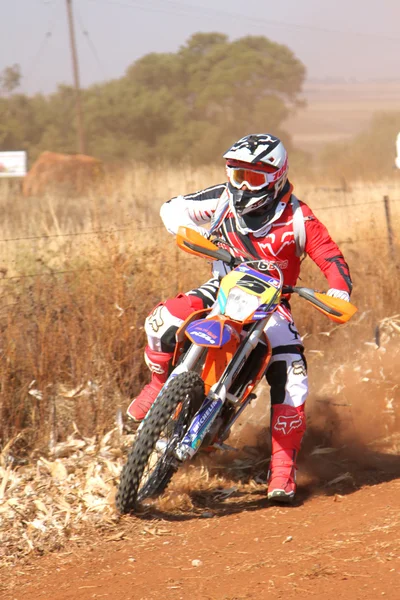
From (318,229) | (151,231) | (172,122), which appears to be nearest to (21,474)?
(318,229)

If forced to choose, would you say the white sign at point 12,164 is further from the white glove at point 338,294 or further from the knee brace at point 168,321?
the white glove at point 338,294

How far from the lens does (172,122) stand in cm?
4359

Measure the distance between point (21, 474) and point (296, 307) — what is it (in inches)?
128

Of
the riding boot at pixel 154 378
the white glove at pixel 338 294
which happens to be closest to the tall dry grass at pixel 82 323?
the riding boot at pixel 154 378

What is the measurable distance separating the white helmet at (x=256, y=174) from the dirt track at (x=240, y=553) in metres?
1.72

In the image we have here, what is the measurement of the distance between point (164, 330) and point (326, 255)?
1.06 metres

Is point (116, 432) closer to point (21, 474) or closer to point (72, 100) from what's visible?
point (21, 474)

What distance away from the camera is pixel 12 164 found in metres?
23.0

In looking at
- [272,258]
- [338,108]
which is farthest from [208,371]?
[338,108]

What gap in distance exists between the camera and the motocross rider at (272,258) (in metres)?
4.88

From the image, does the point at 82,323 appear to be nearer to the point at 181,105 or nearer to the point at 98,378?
the point at 98,378

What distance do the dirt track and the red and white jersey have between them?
136 centimetres

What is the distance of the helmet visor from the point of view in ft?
16.0

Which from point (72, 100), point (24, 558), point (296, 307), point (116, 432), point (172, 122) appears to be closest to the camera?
point (24, 558)
